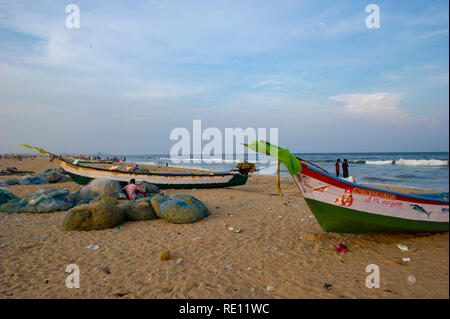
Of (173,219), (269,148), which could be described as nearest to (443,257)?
A: (269,148)

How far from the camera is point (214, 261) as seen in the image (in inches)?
174

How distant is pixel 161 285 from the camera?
141 inches

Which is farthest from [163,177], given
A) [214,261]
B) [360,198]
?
[360,198]

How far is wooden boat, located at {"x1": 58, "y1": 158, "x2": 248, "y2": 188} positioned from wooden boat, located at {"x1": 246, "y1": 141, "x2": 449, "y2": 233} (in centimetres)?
872

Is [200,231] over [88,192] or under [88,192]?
under

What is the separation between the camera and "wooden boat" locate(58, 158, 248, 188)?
12703 millimetres

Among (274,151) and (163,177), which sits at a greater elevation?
(274,151)

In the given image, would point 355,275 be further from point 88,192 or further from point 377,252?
point 88,192

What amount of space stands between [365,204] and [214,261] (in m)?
3.22

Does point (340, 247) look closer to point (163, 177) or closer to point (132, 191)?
point (132, 191)
